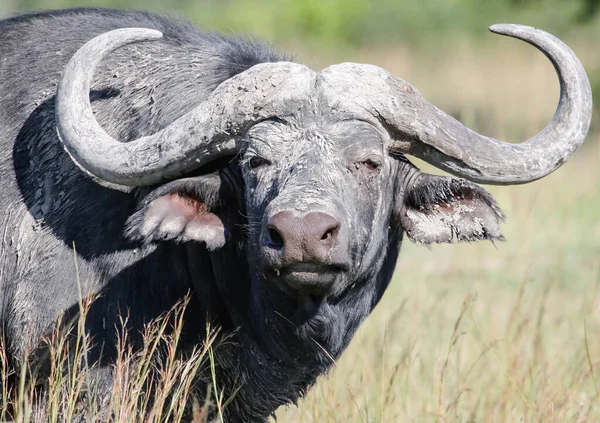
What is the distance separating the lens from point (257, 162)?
4.16 metres

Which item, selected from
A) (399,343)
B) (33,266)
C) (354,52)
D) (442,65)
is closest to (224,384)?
(33,266)

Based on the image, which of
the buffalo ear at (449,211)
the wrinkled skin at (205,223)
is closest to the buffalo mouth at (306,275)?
the wrinkled skin at (205,223)

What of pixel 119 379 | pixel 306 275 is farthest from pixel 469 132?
pixel 119 379

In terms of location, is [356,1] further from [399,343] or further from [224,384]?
[224,384]

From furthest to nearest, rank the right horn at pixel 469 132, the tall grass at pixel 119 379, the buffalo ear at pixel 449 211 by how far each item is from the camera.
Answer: the buffalo ear at pixel 449 211, the right horn at pixel 469 132, the tall grass at pixel 119 379

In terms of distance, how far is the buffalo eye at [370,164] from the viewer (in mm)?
4156

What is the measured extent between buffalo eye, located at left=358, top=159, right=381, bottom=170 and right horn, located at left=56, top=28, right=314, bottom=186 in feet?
1.23

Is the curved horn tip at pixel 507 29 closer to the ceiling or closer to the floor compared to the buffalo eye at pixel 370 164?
closer to the ceiling

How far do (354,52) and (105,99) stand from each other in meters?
21.8

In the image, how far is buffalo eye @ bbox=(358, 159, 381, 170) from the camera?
4.16m

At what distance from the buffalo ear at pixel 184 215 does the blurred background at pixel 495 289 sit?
38.9 inches

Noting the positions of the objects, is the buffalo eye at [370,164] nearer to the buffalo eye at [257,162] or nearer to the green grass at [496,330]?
the buffalo eye at [257,162]

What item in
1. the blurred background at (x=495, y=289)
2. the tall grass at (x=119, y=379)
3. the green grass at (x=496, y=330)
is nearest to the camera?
the tall grass at (x=119, y=379)

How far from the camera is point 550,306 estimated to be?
811 centimetres
